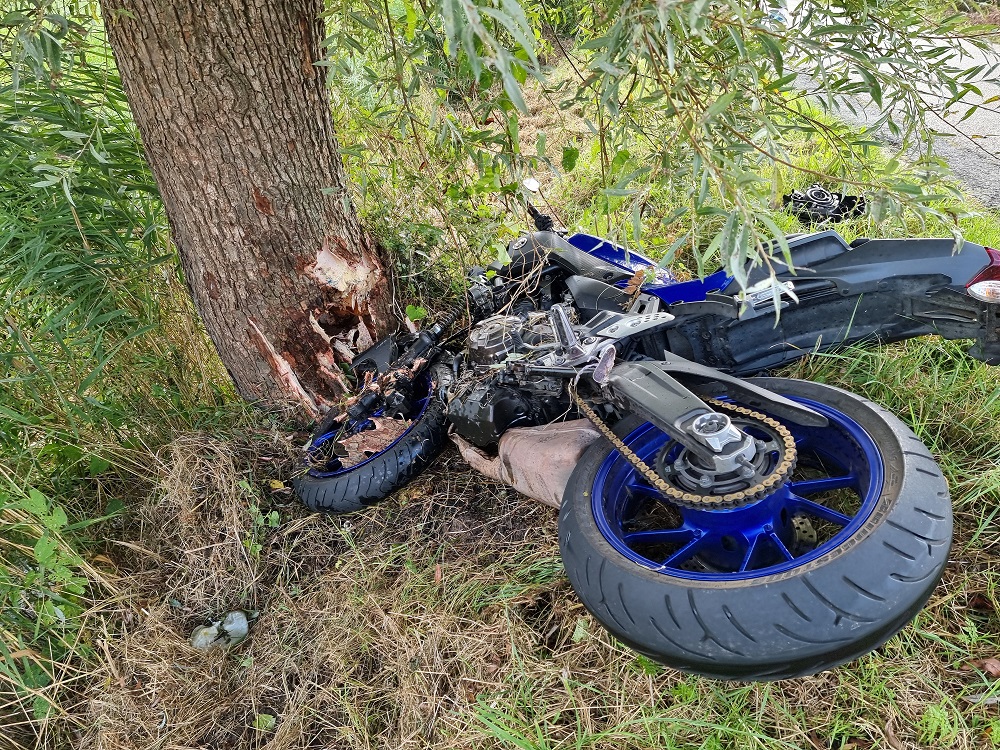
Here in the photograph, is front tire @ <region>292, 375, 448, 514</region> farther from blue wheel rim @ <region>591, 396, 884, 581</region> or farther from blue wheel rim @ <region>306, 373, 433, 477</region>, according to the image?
blue wheel rim @ <region>591, 396, 884, 581</region>

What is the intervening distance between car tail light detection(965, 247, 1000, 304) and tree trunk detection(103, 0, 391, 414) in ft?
7.30

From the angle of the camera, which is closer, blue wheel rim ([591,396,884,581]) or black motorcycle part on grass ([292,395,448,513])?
blue wheel rim ([591,396,884,581])

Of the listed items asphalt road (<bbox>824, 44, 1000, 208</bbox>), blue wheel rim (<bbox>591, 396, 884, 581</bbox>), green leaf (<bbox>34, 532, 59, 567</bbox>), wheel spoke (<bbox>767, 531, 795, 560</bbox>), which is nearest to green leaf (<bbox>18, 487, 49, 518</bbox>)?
green leaf (<bbox>34, 532, 59, 567</bbox>)

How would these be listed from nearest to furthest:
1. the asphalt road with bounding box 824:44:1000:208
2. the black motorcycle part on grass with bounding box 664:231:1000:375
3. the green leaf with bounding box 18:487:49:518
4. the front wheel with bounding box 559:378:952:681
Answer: the front wheel with bounding box 559:378:952:681
the black motorcycle part on grass with bounding box 664:231:1000:375
the green leaf with bounding box 18:487:49:518
the asphalt road with bounding box 824:44:1000:208

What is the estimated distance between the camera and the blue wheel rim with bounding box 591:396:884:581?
5.98ft

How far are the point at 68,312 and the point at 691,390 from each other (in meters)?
2.42

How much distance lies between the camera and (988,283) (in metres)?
2.07

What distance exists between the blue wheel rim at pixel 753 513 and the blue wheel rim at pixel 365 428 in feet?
3.28

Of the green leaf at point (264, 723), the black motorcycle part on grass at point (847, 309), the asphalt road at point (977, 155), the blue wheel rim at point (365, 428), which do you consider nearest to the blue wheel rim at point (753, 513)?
the black motorcycle part on grass at point (847, 309)

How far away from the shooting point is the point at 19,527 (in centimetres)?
242

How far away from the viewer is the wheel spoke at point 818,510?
1.87 metres

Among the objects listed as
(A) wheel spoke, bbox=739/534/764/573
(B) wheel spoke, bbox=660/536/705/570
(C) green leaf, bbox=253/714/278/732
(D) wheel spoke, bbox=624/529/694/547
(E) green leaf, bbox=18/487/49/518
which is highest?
(A) wheel spoke, bbox=739/534/764/573

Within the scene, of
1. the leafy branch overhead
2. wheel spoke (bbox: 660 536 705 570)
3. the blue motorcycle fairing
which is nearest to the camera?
the leafy branch overhead

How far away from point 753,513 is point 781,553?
160mm
